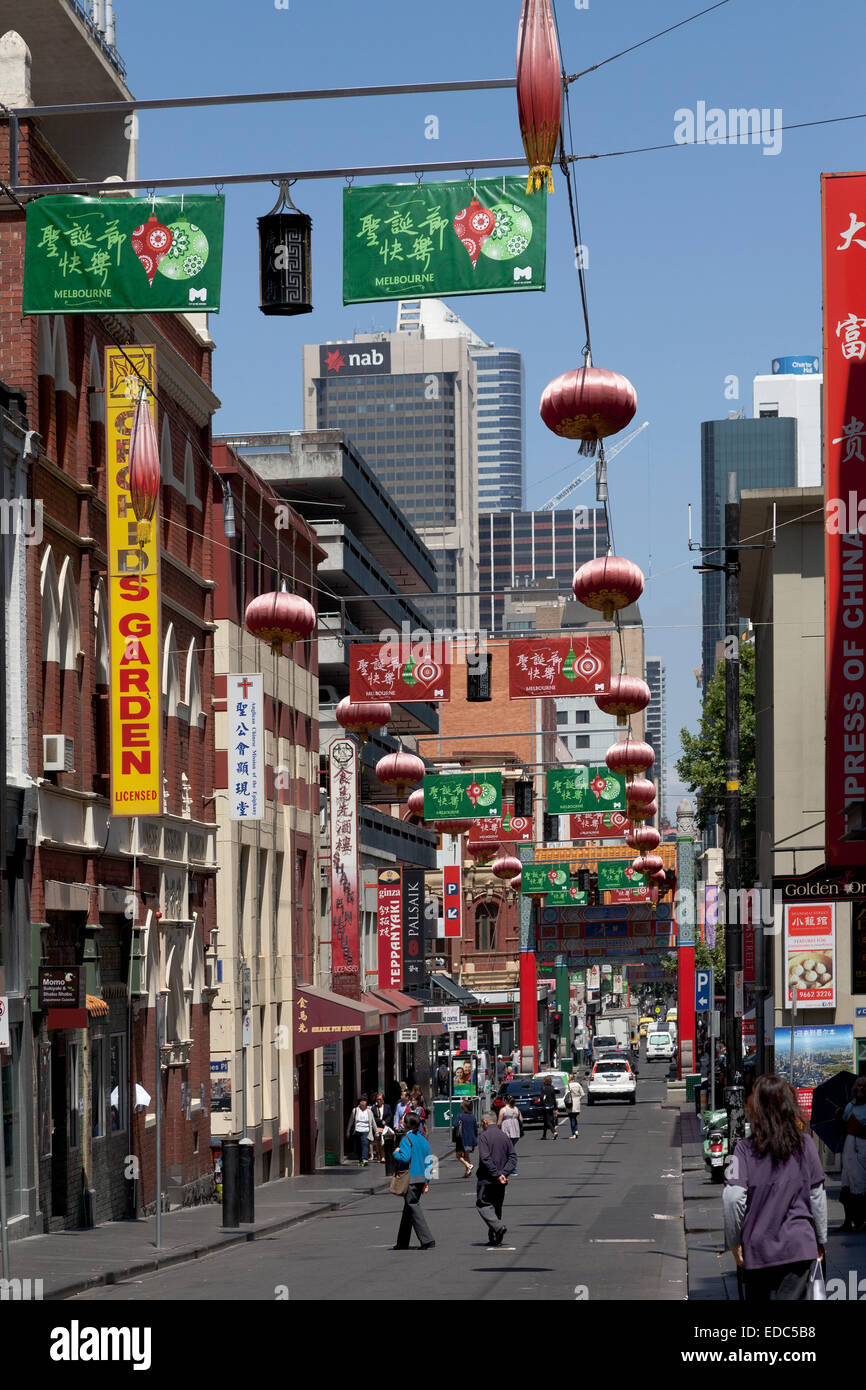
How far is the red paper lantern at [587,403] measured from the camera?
53.2ft

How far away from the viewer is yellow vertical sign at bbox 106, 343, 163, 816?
1147 inches

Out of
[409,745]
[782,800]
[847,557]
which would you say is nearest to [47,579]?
[847,557]

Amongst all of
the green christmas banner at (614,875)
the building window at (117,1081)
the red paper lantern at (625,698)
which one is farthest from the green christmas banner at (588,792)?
the green christmas banner at (614,875)

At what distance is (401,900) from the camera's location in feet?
190

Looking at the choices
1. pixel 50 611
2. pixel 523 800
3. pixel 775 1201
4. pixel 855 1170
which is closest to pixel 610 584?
pixel 855 1170

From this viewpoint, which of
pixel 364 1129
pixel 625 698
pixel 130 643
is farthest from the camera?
pixel 364 1129

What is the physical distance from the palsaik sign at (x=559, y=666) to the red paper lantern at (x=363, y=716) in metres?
2.51

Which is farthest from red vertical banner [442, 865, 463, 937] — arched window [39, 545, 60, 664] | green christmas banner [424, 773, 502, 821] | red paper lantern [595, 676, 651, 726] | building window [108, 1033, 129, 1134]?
arched window [39, 545, 60, 664]

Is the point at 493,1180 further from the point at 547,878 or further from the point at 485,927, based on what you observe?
the point at 485,927

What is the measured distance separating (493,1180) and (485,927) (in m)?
83.8

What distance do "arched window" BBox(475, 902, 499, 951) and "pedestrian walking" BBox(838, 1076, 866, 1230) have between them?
85088mm

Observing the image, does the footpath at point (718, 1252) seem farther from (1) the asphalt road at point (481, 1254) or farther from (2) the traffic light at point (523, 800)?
(2) the traffic light at point (523, 800)

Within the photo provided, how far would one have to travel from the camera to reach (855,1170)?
2291 centimetres

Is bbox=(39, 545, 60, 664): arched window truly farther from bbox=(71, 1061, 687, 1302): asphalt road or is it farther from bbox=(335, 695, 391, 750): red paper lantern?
bbox=(71, 1061, 687, 1302): asphalt road
